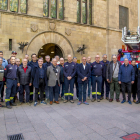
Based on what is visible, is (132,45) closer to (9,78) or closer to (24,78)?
(24,78)

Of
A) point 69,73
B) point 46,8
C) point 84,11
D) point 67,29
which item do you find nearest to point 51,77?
point 69,73

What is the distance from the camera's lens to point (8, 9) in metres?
11.4

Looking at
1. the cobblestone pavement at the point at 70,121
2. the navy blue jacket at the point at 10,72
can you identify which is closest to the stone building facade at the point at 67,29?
the navy blue jacket at the point at 10,72

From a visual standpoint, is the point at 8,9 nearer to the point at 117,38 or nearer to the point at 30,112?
the point at 30,112

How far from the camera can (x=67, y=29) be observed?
13.5m

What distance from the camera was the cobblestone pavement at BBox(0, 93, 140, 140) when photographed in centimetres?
371

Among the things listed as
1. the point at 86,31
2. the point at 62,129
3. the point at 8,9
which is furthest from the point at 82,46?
the point at 62,129

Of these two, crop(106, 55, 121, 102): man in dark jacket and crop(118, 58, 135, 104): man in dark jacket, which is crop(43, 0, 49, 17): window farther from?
crop(118, 58, 135, 104): man in dark jacket

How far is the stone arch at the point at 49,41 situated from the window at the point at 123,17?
7108 mm

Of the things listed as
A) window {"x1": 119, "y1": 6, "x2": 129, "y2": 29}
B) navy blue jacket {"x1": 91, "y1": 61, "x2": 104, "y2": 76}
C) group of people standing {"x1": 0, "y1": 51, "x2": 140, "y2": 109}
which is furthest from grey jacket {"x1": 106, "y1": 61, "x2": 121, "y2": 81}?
window {"x1": 119, "y1": 6, "x2": 129, "y2": 29}

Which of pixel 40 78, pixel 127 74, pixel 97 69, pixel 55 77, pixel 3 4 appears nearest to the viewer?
pixel 40 78

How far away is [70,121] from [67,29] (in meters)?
10.2

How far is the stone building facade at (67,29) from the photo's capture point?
11516 millimetres

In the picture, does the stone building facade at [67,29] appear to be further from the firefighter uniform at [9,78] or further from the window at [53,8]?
the firefighter uniform at [9,78]
